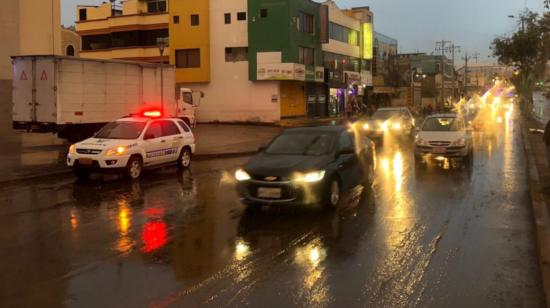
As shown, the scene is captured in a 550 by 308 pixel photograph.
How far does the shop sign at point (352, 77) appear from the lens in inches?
2121

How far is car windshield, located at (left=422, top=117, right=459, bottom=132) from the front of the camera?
18859mm

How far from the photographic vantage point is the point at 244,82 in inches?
1804

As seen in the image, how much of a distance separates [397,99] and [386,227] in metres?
68.0

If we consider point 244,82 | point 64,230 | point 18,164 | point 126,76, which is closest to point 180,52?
point 244,82

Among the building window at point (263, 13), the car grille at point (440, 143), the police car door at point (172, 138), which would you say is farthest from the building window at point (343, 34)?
the police car door at point (172, 138)

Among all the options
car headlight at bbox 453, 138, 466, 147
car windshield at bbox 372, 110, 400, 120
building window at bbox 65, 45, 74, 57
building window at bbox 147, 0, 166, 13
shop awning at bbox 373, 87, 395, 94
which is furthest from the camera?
shop awning at bbox 373, 87, 395, 94

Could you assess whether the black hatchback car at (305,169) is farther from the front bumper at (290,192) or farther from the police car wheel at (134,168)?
the police car wheel at (134,168)

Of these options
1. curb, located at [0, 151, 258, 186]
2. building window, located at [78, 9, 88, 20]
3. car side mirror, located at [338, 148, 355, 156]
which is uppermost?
building window, located at [78, 9, 88, 20]

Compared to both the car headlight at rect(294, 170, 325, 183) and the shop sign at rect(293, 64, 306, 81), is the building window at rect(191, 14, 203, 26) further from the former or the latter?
the car headlight at rect(294, 170, 325, 183)

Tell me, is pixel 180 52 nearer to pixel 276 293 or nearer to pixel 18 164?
pixel 18 164

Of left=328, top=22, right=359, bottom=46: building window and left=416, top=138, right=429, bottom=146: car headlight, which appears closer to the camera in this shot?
left=416, top=138, right=429, bottom=146: car headlight

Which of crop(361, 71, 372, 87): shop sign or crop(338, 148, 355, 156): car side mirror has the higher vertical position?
crop(361, 71, 372, 87): shop sign

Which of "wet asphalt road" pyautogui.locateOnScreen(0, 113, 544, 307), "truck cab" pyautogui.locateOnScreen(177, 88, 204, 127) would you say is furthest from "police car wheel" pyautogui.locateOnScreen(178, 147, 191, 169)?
"truck cab" pyautogui.locateOnScreen(177, 88, 204, 127)

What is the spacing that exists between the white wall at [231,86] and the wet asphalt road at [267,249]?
32203 millimetres
